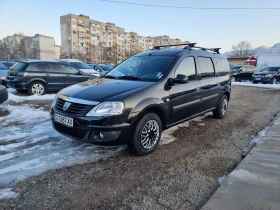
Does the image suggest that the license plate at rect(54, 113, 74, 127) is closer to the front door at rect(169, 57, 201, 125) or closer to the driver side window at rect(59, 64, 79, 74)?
the front door at rect(169, 57, 201, 125)

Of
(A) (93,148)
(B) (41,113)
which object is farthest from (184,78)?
(B) (41,113)

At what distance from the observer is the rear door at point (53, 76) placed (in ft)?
30.6

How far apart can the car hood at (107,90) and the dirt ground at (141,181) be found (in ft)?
3.30

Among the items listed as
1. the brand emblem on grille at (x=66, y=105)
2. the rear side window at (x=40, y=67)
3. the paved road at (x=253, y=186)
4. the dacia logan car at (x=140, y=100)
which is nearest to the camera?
the paved road at (x=253, y=186)

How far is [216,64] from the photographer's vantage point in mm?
5637

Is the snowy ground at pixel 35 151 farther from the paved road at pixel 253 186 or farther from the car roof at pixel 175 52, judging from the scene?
the car roof at pixel 175 52

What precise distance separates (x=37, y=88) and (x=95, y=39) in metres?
76.6

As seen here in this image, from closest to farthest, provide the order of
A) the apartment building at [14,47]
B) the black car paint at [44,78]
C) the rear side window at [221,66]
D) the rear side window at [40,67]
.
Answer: the rear side window at [221,66], the black car paint at [44,78], the rear side window at [40,67], the apartment building at [14,47]

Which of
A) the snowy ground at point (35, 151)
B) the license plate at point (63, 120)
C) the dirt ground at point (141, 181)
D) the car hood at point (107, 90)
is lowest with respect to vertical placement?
the dirt ground at point (141, 181)

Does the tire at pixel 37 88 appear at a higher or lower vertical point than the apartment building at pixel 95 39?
lower

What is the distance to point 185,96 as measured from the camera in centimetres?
427

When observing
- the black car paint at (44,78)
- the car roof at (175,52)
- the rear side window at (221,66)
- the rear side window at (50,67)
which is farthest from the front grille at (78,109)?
the rear side window at (50,67)

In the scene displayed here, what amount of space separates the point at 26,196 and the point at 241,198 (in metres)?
2.42

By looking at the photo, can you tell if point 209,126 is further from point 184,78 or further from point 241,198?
point 241,198
